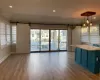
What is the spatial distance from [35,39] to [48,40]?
112 cm

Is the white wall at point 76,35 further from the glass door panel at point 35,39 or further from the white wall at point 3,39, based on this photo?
the white wall at point 3,39

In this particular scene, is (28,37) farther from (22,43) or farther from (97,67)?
(97,67)

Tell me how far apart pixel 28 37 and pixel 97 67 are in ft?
20.2

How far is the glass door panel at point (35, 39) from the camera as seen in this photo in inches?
389

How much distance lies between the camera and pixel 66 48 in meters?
10.6

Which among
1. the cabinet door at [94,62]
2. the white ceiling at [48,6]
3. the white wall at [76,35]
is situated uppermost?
the white ceiling at [48,6]

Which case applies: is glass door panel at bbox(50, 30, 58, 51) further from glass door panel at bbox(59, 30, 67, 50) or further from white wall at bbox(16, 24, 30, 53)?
white wall at bbox(16, 24, 30, 53)

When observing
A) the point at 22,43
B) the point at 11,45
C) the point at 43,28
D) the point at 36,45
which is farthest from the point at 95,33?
the point at 11,45

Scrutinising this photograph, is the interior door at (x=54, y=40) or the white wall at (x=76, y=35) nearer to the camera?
the interior door at (x=54, y=40)

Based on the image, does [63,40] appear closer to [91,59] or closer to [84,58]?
[84,58]

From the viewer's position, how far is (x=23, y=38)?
366 inches

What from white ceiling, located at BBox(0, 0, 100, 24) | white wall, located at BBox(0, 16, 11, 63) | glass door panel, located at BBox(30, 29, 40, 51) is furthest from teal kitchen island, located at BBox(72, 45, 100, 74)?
glass door panel, located at BBox(30, 29, 40, 51)

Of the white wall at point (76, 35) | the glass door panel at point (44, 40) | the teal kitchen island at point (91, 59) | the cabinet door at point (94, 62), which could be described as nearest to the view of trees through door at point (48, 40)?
the glass door panel at point (44, 40)

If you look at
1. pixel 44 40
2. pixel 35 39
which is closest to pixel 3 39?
pixel 35 39
